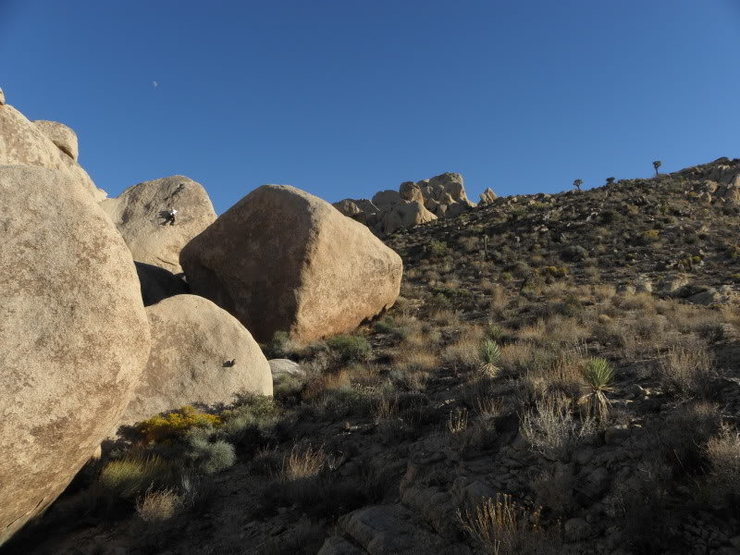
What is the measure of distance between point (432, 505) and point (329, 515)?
3.88ft

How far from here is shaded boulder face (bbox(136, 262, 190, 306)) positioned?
11.9 metres

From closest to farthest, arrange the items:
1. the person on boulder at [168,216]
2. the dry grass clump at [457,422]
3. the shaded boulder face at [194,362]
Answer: the dry grass clump at [457,422] → the shaded boulder face at [194,362] → the person on boulder at [168,216]

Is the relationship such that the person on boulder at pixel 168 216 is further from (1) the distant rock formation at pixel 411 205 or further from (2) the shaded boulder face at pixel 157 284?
(1) the distant rock formation at pixel 411 205

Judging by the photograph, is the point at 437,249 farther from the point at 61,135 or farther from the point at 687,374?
the point at 687,374

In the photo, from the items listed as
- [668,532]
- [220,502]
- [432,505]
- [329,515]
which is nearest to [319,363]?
[220,502]

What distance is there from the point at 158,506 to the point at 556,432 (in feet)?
13.9

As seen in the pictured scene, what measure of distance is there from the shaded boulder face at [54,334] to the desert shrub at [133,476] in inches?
30.8

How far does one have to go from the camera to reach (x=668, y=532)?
3.38m

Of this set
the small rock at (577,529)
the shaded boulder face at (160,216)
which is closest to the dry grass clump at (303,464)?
the small rock at (577,529)

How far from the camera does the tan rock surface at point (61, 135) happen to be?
40.0ft

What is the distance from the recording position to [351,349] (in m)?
11.4

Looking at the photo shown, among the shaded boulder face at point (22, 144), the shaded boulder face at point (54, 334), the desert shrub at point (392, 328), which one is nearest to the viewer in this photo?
the shaded boulder face at point (54, 334)

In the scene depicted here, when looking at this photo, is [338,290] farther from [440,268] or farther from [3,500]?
[440,268]

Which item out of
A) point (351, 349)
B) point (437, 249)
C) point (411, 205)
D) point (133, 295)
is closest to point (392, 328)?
point (351, 349)
